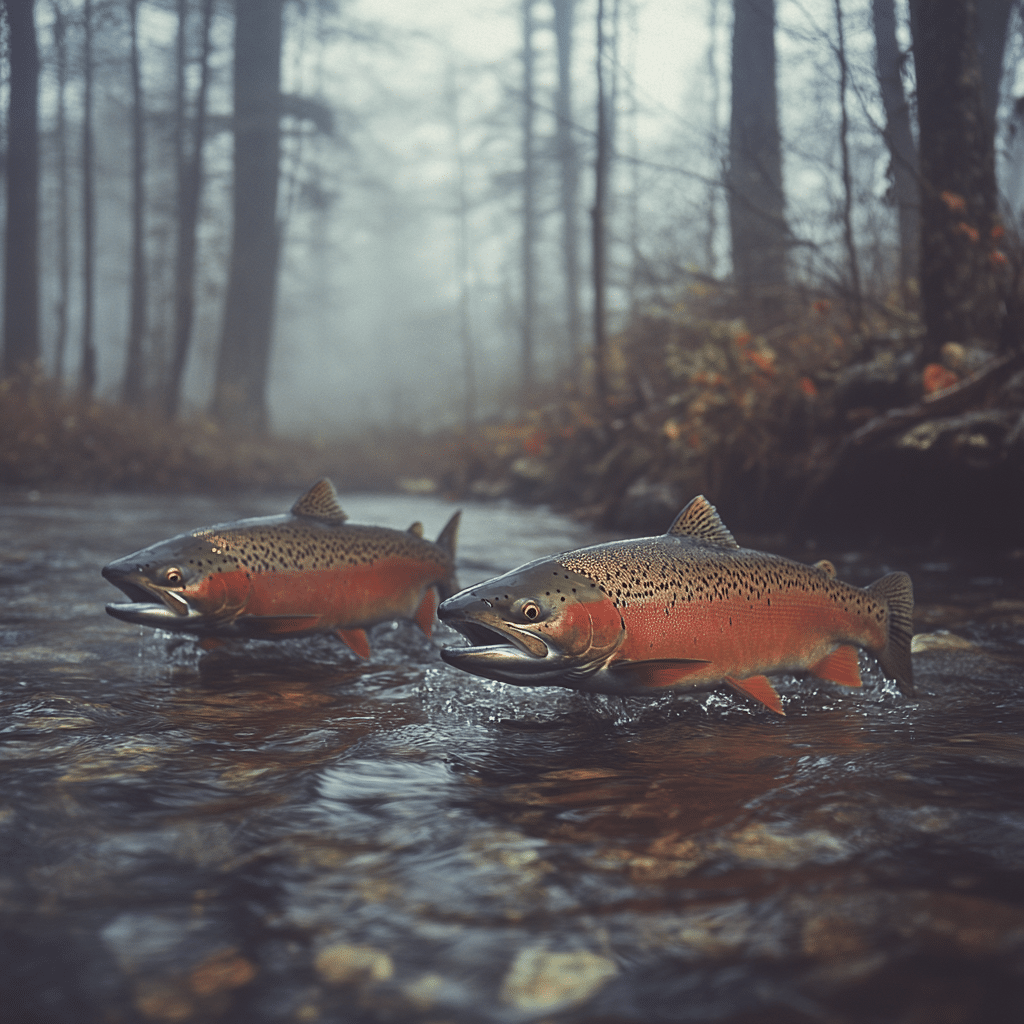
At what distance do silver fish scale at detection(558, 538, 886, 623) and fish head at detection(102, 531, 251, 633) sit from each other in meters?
1.45

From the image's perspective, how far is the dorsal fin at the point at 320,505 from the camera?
409 centimetres

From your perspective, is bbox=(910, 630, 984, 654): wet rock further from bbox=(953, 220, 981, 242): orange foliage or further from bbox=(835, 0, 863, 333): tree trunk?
bbox=(835, 0, 863, 333): tree trunk

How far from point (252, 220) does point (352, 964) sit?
25506 millimetres

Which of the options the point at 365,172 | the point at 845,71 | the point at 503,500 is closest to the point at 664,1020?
the point at 845,71

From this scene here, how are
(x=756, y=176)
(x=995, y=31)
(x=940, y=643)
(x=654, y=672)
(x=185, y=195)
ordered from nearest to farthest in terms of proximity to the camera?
(x=654, y=672) < (x=940, y=643) < (x=995, y=31) < (x=756, y=176) < (x=185, y=195)

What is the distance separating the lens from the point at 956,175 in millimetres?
8461

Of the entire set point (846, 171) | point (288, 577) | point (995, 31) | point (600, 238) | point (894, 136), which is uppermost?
point (995, 31)

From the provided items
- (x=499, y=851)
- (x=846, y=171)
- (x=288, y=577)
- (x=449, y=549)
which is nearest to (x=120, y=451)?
(x=846, y=171)

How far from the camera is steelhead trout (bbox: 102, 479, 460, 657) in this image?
345cm

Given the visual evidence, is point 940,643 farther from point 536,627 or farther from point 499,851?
point 499,851

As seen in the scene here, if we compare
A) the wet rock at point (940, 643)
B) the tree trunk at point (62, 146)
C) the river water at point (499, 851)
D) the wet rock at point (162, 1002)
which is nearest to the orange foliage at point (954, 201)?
the wet rock at point (940, 643)

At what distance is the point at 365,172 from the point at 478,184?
36.3 feet

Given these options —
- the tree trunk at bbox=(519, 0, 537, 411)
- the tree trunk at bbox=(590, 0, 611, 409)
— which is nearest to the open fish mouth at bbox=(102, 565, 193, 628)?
the tree trunk at bbox=(590, 0, 611, 409)

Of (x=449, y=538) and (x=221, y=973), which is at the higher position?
(x=449, y=538)
